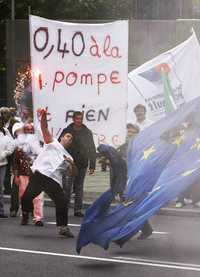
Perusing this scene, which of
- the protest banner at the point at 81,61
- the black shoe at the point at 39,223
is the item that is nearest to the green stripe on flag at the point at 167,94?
the protest banner at the point at 81,61

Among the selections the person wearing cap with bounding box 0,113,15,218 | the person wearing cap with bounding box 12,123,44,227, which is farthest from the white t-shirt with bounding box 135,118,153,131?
the person wearing cap with bounding box 0,113,15,218

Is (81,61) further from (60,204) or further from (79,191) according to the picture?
(79,191)

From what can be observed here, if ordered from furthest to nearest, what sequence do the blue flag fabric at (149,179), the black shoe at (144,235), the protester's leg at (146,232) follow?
the black shoe at (144,235) → the protester's leg at (146,232) → the blue flag fabric at (149,179)

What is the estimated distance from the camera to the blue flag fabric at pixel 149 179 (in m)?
3.24

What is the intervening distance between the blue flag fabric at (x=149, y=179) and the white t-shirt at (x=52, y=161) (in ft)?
7.93

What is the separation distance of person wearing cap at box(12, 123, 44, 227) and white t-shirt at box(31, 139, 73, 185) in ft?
3.87

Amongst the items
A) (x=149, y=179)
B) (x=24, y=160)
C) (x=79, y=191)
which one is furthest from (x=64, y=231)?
(x=149, y=179)

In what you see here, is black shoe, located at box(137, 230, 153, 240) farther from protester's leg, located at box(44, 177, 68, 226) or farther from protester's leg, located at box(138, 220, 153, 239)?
protester's leg, located at box(44, 177, 68, 226)

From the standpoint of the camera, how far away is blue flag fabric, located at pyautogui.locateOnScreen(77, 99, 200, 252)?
10.6ft

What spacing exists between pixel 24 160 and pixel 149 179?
6.18 metres

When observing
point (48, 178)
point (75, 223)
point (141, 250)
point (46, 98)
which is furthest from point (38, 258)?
point (46, 98)

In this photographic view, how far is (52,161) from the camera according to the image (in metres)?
9.12

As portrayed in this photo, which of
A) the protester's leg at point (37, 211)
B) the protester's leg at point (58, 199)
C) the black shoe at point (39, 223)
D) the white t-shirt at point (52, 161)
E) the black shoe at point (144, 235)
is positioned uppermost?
the white t-shirt at point (52, 161)

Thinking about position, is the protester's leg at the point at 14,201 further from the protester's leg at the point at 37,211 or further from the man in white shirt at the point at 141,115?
the man in white shirt at the point at 141,115
